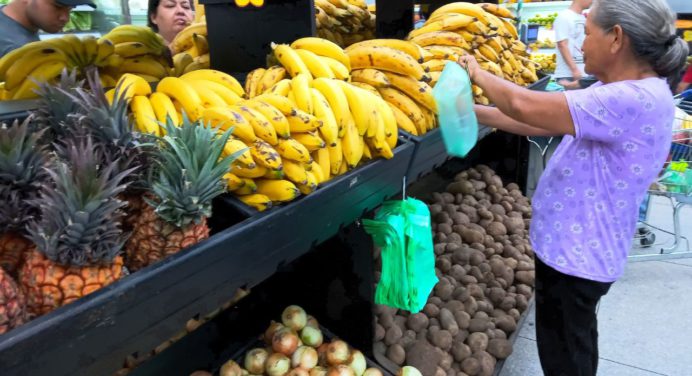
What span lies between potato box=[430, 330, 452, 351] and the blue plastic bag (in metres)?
1.06

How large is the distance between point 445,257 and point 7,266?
103 inches

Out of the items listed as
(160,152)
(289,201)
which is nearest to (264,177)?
(289,201)

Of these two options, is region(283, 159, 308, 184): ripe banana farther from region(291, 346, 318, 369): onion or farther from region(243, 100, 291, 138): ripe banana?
region(291, 346, 318, 369): onion

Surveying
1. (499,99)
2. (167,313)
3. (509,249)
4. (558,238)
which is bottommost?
(509,249)

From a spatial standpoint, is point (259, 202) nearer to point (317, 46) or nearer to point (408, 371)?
point (317, 46)

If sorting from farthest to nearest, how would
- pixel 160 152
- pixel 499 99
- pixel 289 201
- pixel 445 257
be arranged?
1. pixel 445 257
2. pixel 499 99
3. pixel 289 201
4. pixel 160 152

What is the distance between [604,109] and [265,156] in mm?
1269

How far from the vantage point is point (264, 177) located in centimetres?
171

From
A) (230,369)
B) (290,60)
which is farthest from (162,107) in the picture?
(230,369)

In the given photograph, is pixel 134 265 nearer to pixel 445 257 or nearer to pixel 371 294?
pixel 371 294

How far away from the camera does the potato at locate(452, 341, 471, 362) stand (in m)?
2.77

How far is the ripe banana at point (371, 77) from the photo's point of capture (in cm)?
247

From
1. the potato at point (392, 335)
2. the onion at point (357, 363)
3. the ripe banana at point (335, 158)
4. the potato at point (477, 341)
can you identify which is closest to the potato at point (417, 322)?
the potato at point (392, 335)

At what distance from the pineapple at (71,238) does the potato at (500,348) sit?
224 centimetres
